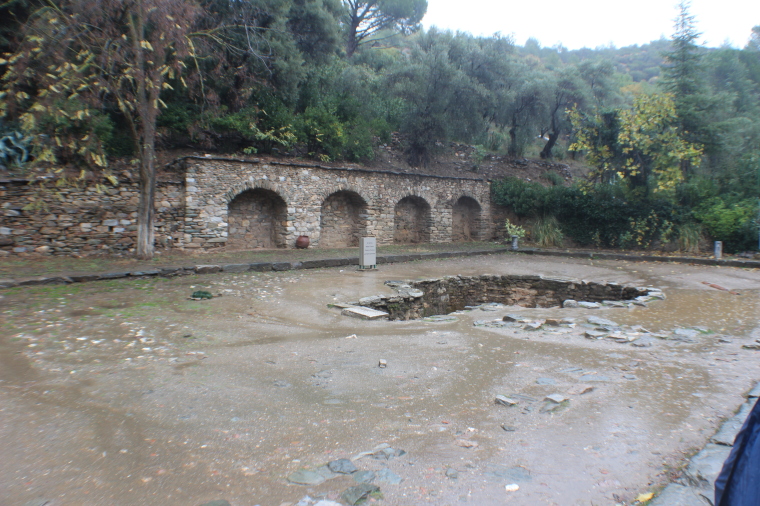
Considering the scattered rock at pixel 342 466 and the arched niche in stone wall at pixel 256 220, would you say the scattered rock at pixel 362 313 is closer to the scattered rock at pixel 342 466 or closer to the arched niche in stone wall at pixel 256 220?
the scattered rock at pixel 342 466

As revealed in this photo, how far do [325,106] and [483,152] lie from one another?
8784 mm

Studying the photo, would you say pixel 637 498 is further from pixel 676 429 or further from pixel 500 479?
pixel 676 429

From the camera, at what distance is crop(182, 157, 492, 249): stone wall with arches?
13.2 meters

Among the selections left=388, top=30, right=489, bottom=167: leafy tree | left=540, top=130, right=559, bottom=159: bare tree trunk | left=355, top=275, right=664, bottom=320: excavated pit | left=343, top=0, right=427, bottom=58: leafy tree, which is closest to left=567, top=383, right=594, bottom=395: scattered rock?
left=355, top=275, right=664, bottom=320: excavated pit

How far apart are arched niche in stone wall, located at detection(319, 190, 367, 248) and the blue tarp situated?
15.2m

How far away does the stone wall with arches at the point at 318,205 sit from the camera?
1323 centimetres

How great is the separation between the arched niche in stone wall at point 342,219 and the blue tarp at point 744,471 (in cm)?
1522

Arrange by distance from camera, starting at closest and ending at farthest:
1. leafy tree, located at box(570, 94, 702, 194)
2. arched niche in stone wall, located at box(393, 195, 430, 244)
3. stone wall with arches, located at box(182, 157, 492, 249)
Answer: stone wall with arches, located at box(182, 157, 492, 249), leafy tree, located at box(570, 94, 702, 194), arched niche in stone wall, located at box(393, 195, 430, 244)

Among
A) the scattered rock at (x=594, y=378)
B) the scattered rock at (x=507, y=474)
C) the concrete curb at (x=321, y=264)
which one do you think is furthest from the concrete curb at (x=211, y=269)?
the scattered rock at (x=507, y=474)

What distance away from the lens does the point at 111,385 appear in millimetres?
3756

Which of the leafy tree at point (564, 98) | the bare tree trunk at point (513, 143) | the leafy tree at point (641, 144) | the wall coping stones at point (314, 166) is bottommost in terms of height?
the wall coping stones at point (314, 166)

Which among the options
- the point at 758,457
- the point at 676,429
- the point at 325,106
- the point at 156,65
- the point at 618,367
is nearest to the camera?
the point at 758,457

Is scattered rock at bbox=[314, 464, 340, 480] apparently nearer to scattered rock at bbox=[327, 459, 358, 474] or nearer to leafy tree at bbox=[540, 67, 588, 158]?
scattered rock at bbox=[327, 459, 358, 474]

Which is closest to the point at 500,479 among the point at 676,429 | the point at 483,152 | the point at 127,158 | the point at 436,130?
the point at 676,429
